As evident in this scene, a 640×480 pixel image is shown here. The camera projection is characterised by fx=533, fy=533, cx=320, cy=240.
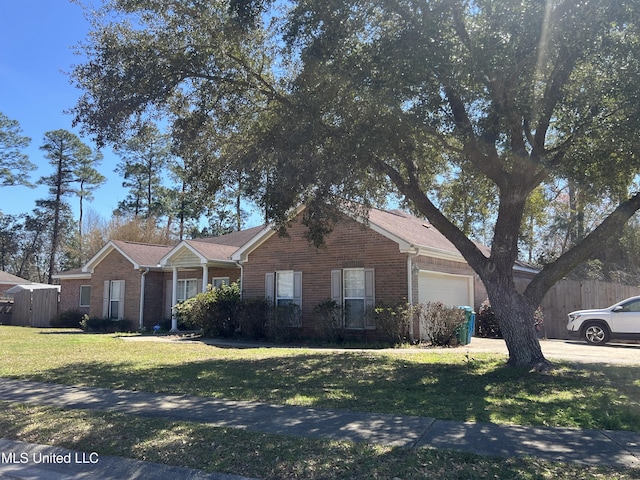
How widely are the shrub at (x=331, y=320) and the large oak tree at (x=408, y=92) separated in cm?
527

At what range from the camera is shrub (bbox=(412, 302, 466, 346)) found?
15.8 meters

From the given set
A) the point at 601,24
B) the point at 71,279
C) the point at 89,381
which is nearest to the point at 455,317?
the point at 601,24

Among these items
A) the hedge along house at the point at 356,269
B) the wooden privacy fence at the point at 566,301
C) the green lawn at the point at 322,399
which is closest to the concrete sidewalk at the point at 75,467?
the green lawn at the point at 322,399

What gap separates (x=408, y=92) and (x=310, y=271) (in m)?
9.46

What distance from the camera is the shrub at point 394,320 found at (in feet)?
51.3

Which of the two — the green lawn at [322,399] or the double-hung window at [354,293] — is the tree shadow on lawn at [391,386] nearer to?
the green lawn at [322,399]

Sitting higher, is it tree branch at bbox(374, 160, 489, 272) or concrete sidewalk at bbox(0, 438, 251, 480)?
tree branch at bbox(374, 160, 489, 272)

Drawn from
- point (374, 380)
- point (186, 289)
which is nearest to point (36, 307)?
point (186, 289)

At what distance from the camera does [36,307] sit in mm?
29203

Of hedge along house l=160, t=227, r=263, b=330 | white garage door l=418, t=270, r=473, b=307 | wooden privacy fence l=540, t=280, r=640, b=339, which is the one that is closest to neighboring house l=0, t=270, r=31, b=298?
hedge along house l=160, t=227, r=263, b=330

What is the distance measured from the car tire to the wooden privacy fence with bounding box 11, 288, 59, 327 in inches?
1004

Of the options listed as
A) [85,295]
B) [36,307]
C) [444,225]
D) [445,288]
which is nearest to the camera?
[444,225]

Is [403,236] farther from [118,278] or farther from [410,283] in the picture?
[118,278]

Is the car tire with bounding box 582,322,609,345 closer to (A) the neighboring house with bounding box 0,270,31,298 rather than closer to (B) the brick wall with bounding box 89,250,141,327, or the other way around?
(B) the brick wall with bounding box 89,250,141,327
